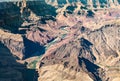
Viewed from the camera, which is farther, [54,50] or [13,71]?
[54,50]

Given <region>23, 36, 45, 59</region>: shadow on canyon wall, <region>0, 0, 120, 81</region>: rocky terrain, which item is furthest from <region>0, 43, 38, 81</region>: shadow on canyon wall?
<region>23, 36, 45, 59</region>: shadow on canyon wall

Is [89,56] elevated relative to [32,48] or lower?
lower

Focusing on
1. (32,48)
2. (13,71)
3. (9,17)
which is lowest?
(32,48)

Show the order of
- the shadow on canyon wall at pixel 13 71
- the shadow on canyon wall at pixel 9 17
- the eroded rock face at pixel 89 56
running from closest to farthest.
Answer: the shadow on canyon wall at pixel 13 71 → the eroded rock face at pixel 89 56 → the shadow on canyon wall at pixel 9 17

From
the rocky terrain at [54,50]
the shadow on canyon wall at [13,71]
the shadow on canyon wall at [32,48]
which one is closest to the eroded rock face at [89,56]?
the rocky terrain at [54,50]

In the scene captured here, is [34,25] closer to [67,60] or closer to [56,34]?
[56,34]

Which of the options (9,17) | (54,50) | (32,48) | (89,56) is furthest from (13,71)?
(9,17)

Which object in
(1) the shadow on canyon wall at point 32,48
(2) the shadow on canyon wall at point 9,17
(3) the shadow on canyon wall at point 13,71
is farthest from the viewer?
(2) the shadow on canyon wall at point 9,17

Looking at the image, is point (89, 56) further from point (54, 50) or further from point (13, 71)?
point (13, 71)

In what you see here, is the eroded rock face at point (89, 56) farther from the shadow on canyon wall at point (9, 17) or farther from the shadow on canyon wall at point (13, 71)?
the shadow on canyon wall at point (9, 17)
